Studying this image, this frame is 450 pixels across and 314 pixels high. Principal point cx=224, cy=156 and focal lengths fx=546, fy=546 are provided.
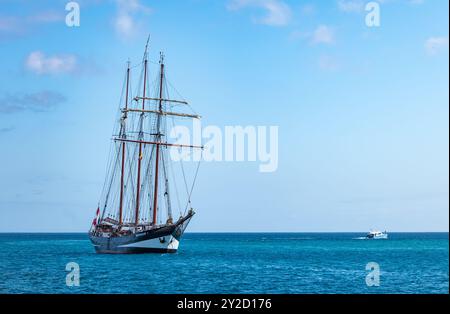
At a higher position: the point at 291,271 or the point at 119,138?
the point at 119,138
